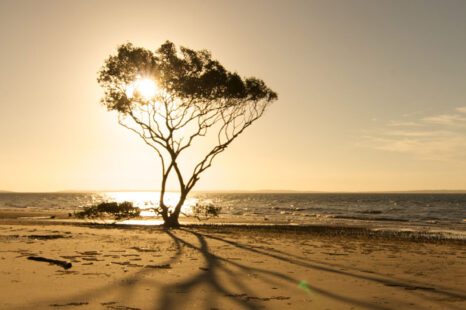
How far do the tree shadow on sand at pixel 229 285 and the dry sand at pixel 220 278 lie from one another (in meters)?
0.02

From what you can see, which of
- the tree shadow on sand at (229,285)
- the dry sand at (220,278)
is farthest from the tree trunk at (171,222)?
the tree shadow on sand at (229,285)

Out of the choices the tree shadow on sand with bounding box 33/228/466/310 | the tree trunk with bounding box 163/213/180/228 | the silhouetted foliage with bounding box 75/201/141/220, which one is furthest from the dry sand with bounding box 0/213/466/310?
the silhouetted foliage with bounding box 75/201/141/220

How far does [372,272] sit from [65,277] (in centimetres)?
864

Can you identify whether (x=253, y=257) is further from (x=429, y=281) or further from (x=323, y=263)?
(x=429, y=281)

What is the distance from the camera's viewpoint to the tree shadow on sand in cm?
783

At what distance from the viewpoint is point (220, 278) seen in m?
10.1

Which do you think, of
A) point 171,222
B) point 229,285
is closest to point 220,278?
point 229,285

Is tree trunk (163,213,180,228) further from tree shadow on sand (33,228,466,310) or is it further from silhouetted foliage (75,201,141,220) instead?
tree shadow on sand (33,228,466,310)

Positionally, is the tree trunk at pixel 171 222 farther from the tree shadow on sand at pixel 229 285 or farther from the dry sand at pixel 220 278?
the tree shadow on sand at pixel 229 285

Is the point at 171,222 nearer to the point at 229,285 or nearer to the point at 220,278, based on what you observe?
the point at 220,278

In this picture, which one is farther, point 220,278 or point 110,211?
point 110,211

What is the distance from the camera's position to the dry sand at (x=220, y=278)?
7801mm

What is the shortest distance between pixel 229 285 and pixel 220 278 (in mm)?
822

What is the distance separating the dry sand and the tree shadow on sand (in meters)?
0.02
